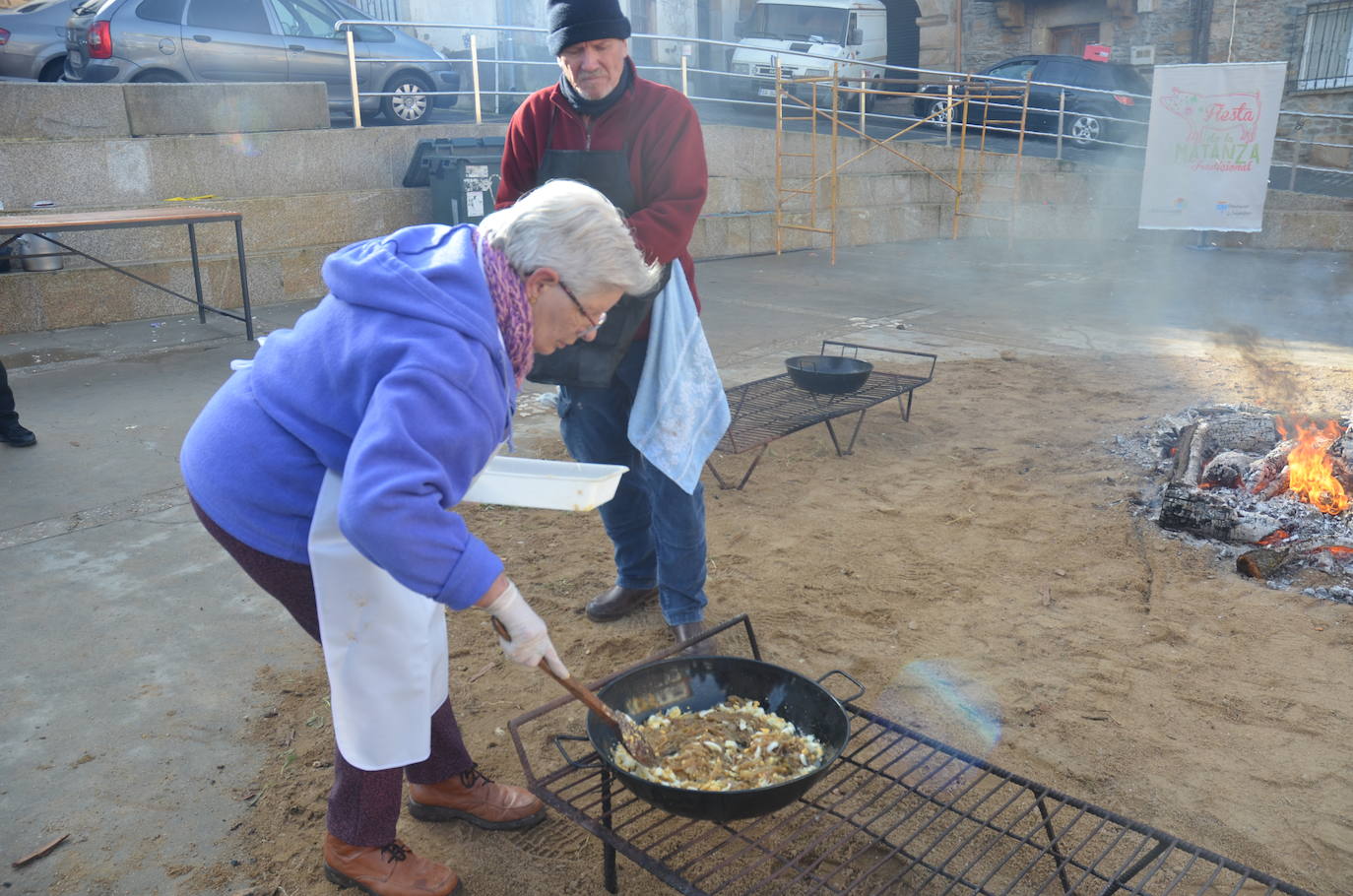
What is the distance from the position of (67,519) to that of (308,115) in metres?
6.15

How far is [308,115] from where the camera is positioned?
934cm

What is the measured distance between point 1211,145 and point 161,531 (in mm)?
12411

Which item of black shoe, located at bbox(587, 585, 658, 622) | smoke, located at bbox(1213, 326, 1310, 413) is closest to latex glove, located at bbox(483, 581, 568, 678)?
black shoe, located at bbox(587, 585, 658, 622)

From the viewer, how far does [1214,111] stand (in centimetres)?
1193

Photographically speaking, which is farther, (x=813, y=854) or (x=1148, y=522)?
(x=1148, y=522)

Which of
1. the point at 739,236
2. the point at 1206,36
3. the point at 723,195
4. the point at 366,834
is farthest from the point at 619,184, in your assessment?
the point at 1206,36

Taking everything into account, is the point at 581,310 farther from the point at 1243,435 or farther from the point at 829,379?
the point at 1243,435

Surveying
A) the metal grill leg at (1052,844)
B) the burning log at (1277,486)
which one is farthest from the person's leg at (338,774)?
the burning log at (1277,486)

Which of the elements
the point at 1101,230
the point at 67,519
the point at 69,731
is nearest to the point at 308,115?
the point at 67,519

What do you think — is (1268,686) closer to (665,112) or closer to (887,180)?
(665,112)

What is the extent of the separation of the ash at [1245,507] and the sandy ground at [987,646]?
9 centimetres

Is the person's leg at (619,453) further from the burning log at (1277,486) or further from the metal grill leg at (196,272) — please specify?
the metal grill leg at (196,272)

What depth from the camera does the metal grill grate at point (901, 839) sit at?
2191 millimetres

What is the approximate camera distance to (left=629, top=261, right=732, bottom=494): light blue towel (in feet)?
10.0
